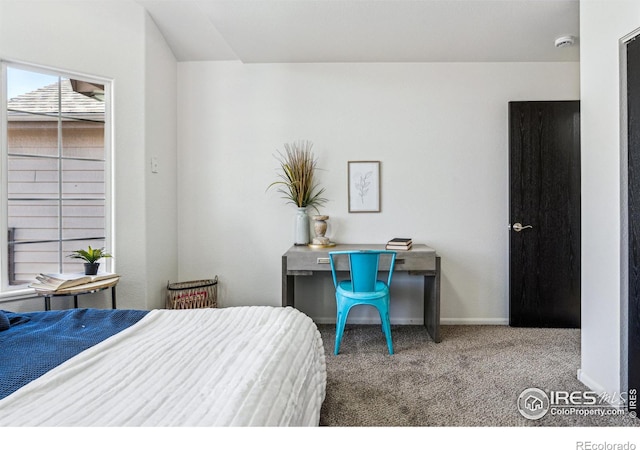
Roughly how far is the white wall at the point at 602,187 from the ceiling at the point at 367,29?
605 mm

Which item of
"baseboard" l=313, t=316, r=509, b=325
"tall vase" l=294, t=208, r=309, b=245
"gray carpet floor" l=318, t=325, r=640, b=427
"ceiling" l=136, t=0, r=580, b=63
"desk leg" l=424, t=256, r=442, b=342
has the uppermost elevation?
"ceiling" l=136, t=0, r=580, b=63

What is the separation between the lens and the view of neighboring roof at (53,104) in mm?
2281

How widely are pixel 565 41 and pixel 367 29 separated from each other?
1591 mm

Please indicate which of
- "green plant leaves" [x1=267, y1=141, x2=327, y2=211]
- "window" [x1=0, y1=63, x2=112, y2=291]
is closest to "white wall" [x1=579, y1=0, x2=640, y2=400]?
"green plant leaves" [x1=267, y1=141, x2=327, y2=211]

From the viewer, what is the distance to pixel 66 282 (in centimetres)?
212

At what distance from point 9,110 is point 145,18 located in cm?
119

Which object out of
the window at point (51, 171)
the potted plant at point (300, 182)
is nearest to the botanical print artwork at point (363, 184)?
the potted plant at point (300, 182)

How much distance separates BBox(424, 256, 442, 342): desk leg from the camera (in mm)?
2562

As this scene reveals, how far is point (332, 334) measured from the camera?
9.17 feet

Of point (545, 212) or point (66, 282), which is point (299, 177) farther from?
point (545, 212)

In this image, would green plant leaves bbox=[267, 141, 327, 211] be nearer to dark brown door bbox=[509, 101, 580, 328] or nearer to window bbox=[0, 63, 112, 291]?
window bbox=[0, 63, 112, 291]

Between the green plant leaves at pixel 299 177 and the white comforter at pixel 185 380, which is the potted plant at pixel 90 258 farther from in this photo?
the green plant leaves at pixel 299 177

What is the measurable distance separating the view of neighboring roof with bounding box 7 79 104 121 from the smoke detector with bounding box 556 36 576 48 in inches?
145
